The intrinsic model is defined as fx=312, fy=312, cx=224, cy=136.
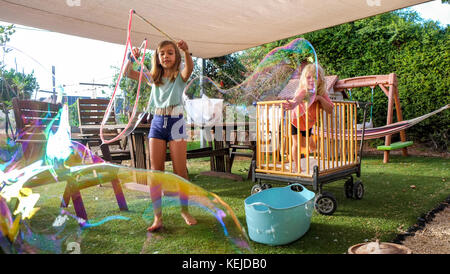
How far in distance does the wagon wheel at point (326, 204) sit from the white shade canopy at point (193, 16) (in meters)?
2.48

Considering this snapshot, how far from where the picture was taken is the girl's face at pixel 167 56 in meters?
2.19

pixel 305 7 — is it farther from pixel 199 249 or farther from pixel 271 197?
pixel 199 249

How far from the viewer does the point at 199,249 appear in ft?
5.94

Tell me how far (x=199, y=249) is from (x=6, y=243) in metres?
0.98

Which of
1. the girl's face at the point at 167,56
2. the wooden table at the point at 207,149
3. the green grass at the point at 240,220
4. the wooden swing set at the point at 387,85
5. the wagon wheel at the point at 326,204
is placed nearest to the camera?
the green grass at the point at 240,220

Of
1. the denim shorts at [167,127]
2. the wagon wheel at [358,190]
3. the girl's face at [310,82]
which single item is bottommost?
the wagon wheel at [358,190]

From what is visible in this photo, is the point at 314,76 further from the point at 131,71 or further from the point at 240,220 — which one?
the point at 131,71

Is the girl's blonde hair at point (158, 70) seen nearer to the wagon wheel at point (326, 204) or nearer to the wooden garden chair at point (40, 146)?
the wooden garden chair at point (40, 146)

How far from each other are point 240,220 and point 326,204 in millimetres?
767

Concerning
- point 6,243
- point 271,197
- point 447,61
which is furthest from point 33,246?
point 447,61

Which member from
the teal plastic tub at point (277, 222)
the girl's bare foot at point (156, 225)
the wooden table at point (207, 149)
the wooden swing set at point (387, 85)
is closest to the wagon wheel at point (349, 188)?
the teal plastic tub at point (277, 222)

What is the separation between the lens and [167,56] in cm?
220

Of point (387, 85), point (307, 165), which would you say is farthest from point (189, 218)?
point (387, 85)

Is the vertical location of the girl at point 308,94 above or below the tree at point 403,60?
below
